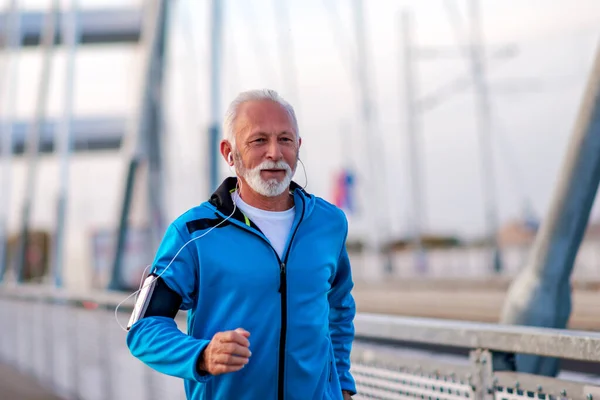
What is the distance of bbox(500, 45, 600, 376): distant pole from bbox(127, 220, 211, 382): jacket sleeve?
241cm

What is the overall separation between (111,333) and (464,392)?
5324 millimetres

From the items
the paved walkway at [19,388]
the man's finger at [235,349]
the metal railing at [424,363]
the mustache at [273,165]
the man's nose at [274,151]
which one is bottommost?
the paved walkway at [19,388]

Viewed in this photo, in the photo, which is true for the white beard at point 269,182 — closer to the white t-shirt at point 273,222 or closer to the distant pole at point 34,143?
the white t-shirt at point 273,222

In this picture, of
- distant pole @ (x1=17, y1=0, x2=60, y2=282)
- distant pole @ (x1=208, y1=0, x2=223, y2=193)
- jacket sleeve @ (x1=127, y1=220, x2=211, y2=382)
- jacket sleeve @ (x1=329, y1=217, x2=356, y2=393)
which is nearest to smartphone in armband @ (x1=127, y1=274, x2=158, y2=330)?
jacket sleeve @ (x1=127, y1=220, x2=211, y2=382)

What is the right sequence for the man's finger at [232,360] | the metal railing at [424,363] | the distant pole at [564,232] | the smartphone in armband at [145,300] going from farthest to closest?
1. the distant pole at [564,232]
2. the metal railing at [424,363]
3. the smartphone in armband at [145,300]
4. the man's finger at [232,360]

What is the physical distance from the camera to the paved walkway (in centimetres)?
1212

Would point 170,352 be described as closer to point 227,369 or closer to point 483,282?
point 227,369

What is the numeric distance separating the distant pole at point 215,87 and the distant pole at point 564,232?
581cm

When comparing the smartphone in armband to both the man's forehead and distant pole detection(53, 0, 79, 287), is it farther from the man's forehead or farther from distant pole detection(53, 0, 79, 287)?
distant pole detection(53, 0, 79, 287)

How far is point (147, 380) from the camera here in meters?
7.25

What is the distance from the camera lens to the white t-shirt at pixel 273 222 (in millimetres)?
2988

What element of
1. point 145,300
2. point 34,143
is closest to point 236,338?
point 145,300

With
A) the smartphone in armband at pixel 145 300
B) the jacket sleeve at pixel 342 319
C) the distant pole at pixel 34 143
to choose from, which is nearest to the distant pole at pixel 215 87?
the jacket sleeve at pixel 342 319

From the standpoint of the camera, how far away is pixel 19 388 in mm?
13234
